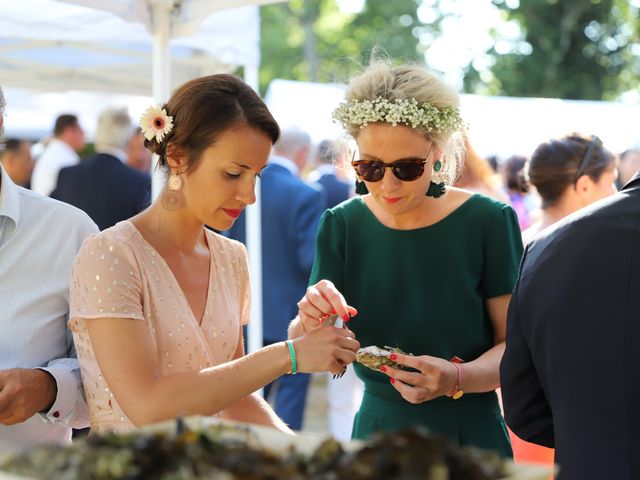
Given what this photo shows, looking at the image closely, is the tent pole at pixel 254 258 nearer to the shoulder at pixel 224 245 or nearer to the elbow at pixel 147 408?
the shoulder at pixel 224 245

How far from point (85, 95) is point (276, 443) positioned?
1152 cm

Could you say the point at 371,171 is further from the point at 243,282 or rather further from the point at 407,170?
the point at 243,282

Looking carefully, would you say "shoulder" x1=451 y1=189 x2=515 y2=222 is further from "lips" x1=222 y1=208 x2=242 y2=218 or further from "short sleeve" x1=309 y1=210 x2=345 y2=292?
"lips" x1=222 y1=208 x2=242 y2=218

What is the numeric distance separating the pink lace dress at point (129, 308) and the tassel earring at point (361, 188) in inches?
28.0

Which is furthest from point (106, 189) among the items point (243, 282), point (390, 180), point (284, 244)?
point (390, 180)

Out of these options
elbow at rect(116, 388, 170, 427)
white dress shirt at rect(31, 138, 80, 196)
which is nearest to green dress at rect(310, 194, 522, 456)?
elbow at rect(116, 388, 170, 427)

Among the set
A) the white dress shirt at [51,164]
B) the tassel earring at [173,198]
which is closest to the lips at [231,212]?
the tassel earring at [173,198]

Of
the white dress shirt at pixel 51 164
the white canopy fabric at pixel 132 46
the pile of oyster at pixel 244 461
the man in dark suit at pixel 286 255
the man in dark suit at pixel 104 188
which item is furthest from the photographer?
the white dress shirt at pixel 51 164

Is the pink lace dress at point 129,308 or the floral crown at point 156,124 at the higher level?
the floral crown at point 156,124

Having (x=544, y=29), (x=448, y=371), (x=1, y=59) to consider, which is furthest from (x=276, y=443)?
(x=544, y=29)

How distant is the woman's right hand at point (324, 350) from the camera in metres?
2.11

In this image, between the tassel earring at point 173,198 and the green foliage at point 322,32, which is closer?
the tassel earring at point 173,198

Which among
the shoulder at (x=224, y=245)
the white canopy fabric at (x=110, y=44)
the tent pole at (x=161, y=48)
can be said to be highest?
the white canopy fabric at (x=110, y=44)

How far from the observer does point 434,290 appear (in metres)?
2.76
